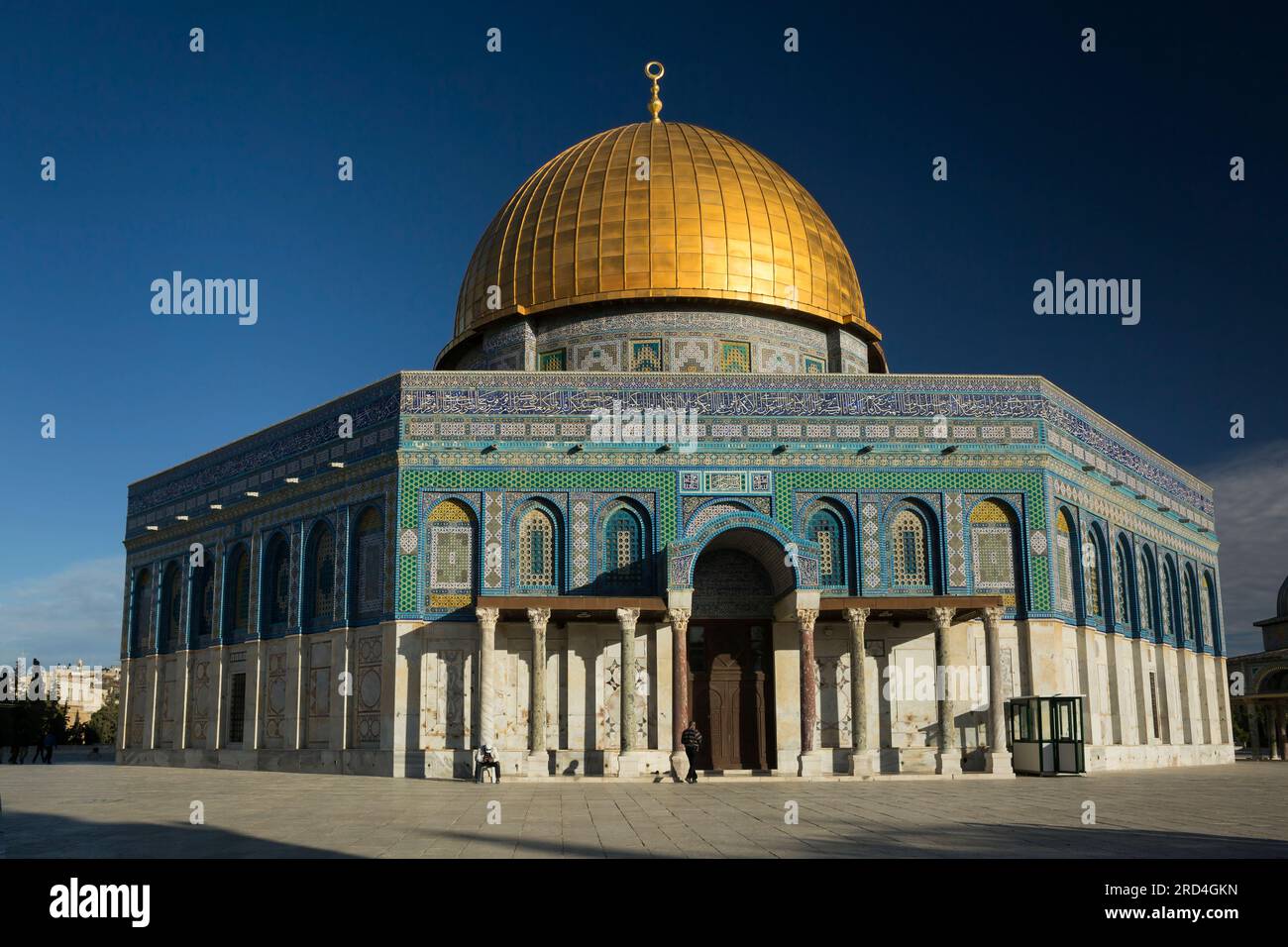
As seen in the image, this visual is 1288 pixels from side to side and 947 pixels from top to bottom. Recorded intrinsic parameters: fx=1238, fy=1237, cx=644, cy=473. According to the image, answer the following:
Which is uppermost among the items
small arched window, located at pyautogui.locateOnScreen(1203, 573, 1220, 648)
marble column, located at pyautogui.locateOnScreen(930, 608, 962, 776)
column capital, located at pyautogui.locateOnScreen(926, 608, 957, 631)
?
small arched window, located at pyautogui.locateOnScreen(1203, 573, 1220, 648)

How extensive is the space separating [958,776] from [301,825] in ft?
44.7

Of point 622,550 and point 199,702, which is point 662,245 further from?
point 199,702

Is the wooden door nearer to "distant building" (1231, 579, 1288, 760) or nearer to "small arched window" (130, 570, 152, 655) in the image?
"small arched window" (130, 570, 152, 655)

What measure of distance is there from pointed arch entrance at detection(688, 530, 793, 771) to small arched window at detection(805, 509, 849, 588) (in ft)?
3.20

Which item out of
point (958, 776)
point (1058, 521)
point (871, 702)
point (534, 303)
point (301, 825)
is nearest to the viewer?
point (301, 825)

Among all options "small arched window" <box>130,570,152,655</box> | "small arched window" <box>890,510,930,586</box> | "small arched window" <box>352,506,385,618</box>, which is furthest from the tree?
"small arched window" <box>890,510,930,586</box>

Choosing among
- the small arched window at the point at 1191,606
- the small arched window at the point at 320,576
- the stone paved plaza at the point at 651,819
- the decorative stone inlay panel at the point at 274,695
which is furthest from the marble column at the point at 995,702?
the decorative stone inlay panel at the point at 274,695

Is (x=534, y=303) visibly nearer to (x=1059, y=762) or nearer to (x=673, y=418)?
(x=673, y=418)

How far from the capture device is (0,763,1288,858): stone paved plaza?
1066 centimetres

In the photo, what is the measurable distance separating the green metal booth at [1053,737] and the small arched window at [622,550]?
788cm

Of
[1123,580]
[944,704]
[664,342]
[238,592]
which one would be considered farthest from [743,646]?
[238,592]

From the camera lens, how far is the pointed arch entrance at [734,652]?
25359mm
